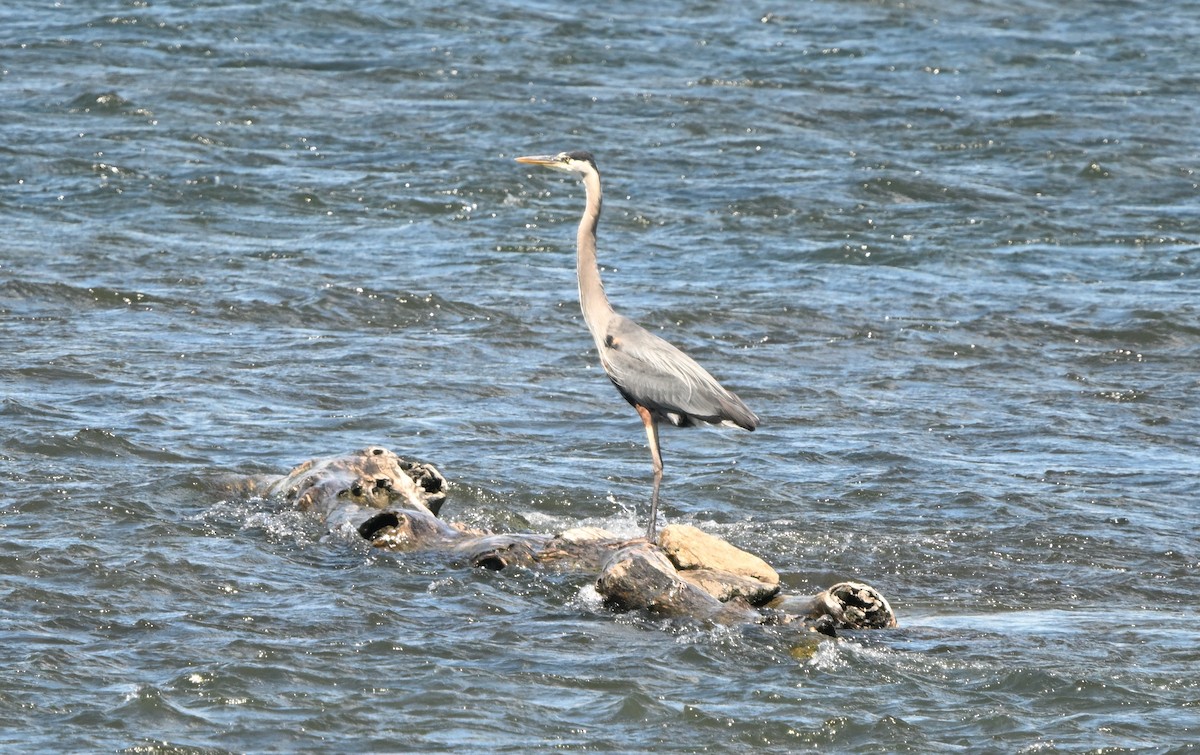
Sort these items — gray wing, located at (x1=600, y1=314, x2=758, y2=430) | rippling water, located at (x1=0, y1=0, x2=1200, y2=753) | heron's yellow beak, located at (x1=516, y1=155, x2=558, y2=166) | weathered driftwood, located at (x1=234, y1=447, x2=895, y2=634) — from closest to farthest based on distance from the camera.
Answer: rippling water, located at (x1=0, y1=0, x2=1200, y2=753), weathered driftwood, located at (x1=234, y1=447, x2=895, y2=634), gray wing, located at (x1=600, y1=314, x2=758, y2=430), heron's yellow beak, located at (x1=516, y1=155, x2=558, y2=166)

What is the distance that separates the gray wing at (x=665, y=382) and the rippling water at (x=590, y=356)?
666 mm

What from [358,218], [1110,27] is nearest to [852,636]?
[358,218]

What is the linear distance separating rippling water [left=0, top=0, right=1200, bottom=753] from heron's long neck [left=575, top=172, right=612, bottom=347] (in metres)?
0.99

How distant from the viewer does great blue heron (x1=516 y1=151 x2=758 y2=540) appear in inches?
359

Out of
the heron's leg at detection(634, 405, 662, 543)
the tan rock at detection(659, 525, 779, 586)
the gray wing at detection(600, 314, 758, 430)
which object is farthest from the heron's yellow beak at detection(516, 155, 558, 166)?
the tan rock at detection(659, 525, 779, 586)

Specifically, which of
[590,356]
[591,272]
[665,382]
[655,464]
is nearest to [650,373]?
[665,382]

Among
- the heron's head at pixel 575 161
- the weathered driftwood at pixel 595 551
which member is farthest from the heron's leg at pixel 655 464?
the heron's head at pixel 575 161

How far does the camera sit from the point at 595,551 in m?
8.34

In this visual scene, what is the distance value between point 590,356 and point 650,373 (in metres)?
3.63

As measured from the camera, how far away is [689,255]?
15539mm

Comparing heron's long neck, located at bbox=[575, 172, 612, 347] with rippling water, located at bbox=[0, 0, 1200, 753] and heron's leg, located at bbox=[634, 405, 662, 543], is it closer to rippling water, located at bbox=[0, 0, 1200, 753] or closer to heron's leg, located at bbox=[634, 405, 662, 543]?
heron's leg, located at bbox=[634, 405, 662, 543]

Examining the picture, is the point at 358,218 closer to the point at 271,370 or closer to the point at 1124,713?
the point at 271,370

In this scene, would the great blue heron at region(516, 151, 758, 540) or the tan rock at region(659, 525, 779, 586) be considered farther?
the great blue heron at region(516, 151, 758, 540)

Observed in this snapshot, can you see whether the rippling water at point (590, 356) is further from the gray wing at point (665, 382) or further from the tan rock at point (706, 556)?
the gray wing at point (665, 382)
